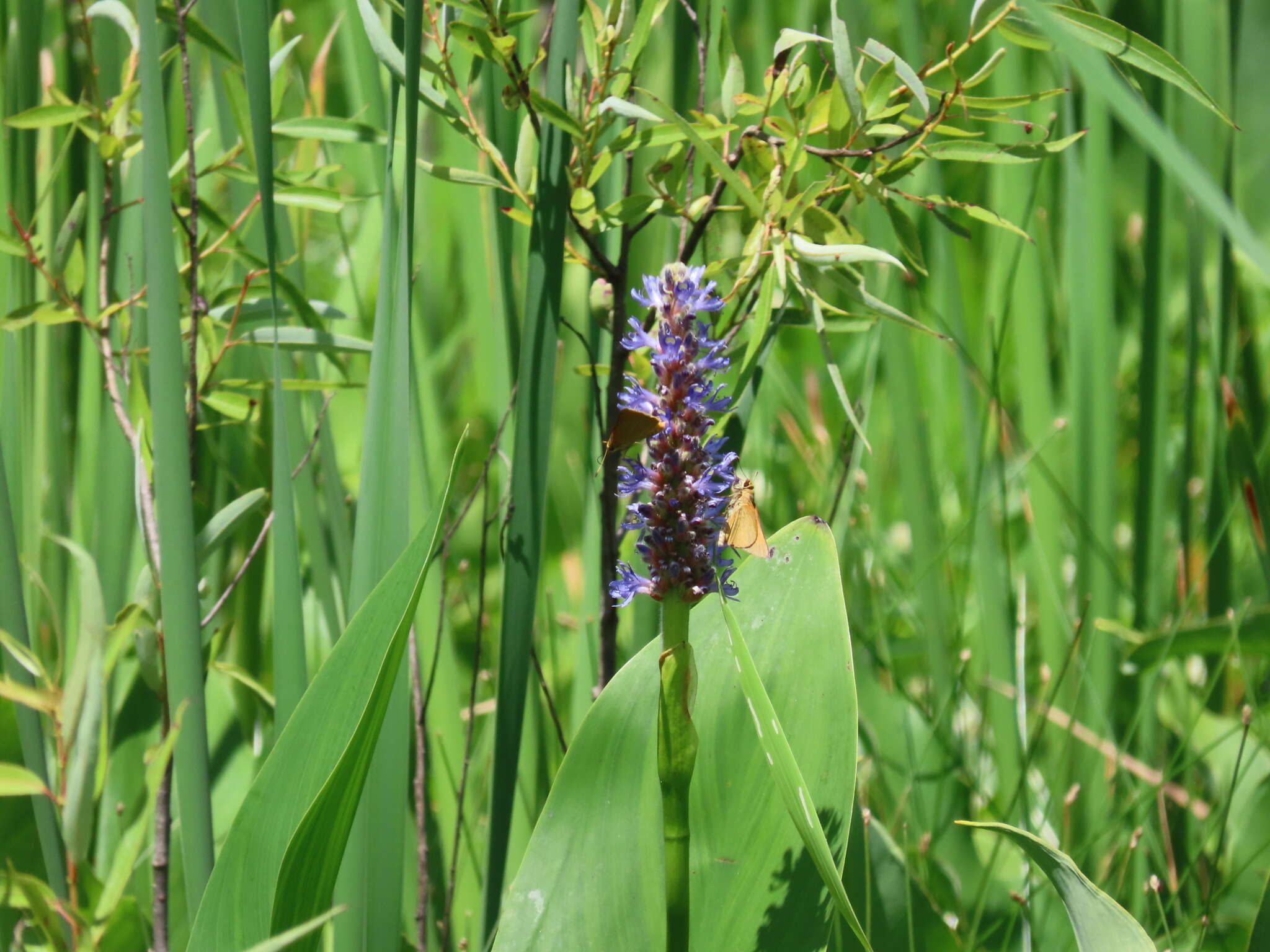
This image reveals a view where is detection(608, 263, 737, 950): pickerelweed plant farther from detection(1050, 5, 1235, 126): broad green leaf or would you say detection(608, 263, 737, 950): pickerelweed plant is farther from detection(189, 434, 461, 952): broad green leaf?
detection(1050, 5, 1235, 126): broad green leaf

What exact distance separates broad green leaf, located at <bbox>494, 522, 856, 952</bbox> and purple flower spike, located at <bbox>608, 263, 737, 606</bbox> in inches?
4.7

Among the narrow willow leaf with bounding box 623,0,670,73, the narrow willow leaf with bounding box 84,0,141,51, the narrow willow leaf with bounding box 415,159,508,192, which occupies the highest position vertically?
the narrow willow leaf with bounding box 84,0,141,51

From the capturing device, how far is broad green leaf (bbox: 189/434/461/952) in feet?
1.49

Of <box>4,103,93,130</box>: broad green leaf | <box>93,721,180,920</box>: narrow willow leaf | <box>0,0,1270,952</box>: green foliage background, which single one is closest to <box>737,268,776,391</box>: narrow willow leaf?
<box>0,0,1270,952</box>: green foliage background

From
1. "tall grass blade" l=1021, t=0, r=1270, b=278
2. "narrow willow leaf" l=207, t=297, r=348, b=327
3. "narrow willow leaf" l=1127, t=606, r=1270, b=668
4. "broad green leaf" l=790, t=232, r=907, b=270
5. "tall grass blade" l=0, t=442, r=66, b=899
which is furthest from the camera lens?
"narrow willow leaf" l=1127, t=606, r=1270, b=668

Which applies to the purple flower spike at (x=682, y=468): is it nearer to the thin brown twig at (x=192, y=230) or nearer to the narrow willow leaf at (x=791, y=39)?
the narrow willow leaf at (x=791, y=39)

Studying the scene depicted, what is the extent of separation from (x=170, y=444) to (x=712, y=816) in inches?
13.6

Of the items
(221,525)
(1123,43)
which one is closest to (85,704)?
(221,525)

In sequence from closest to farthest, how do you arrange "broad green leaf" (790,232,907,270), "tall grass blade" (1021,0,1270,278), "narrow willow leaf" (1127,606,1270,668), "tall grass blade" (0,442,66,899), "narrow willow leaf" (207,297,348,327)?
"tall grass blade" (1021,0,1270,278)
"broad green leaf" (790,232,907,270)
"tall grass blade" (0,442,66,899)
"narrow willow leaf" (207,297,348,327)
"narrow willow leaf" (1127,606,1270,668)

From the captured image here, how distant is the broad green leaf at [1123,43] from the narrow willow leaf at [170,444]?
457 mm

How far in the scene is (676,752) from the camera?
1.48 ft

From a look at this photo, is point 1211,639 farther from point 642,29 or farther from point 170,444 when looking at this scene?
point 170,444

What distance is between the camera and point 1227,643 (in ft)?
2.90

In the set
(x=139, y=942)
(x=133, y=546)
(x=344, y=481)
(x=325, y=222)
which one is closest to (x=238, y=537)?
(x=133, y=546)
